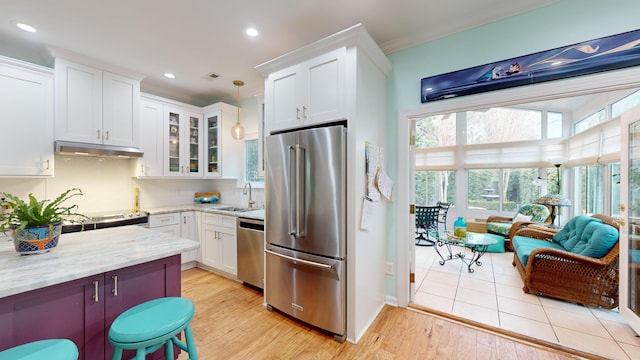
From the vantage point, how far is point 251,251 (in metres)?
2.90

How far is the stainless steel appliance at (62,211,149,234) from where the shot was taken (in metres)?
2.57

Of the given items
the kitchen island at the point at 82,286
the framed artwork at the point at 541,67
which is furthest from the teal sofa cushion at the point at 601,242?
the kitchen island at the point at 82,286

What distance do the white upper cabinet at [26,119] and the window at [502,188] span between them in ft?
24.9

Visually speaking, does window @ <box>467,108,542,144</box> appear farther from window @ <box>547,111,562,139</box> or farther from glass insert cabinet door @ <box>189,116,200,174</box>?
glass insert cabinet door @ <box>189,116,200,174</box>

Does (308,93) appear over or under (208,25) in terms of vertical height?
under

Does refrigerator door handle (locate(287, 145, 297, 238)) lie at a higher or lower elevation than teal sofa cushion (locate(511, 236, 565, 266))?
higher

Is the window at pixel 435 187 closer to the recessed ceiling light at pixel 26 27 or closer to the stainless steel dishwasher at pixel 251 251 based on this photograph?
the stainless steel dishwasher at pixel 251 251

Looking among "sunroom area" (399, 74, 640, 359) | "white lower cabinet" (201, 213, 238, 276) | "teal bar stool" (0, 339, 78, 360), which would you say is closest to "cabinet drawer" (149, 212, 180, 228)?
"white lower cabinet" (201, 213, 238, 276)

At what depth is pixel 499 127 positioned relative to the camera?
580cm

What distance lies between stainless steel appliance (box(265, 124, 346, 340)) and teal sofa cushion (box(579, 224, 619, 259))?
2.69 m

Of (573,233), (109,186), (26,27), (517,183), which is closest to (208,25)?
(26,27)

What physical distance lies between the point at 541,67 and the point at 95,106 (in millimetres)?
4531

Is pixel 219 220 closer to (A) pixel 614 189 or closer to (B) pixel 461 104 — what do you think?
(B) pixel 461 104

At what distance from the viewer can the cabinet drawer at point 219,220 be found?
313 cm
